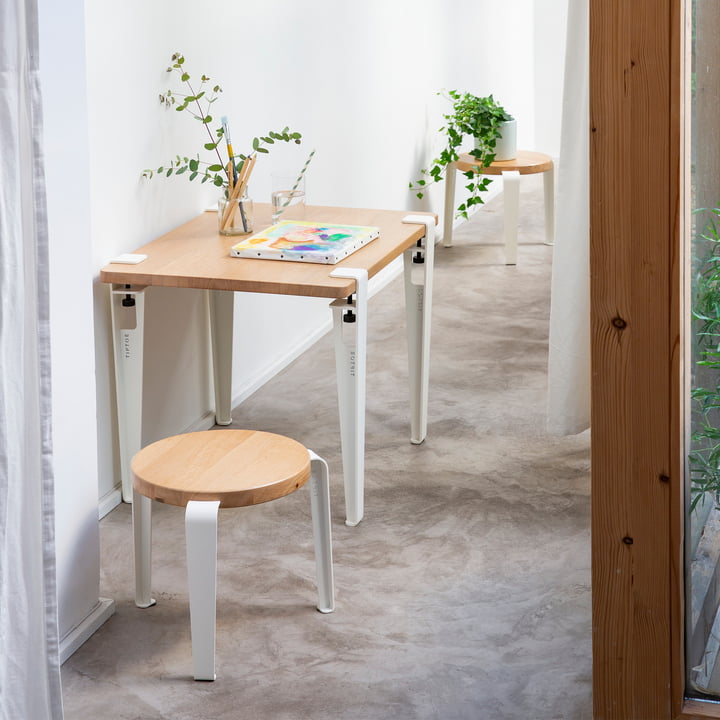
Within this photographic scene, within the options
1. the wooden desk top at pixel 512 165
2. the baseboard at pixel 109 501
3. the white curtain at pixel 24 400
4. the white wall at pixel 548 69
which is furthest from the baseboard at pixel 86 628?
the white wall at pixel 548 69

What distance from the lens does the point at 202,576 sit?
2.27 metres

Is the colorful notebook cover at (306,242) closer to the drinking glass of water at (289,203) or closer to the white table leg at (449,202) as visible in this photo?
the drinking glass of water at (289,203)

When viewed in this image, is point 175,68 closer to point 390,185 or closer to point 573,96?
point 573,96

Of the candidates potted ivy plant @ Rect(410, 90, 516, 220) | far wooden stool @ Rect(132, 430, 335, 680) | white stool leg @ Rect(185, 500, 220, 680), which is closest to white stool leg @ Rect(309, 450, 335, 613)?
far wooden stool @ Rect(132, 430, 335, 680)

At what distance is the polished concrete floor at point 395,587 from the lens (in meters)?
2.30

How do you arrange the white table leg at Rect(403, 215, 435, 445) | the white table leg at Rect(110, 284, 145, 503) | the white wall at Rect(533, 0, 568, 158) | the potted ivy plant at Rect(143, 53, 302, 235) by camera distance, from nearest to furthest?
the white table leg at Rect(110, 284, 145, 503), the potted ivy plant at Rect(143, 53, 302, 235), the white table leg at Rect(403, 215, 435, 445), the white wall at Rect(533, 0, 568, 158)

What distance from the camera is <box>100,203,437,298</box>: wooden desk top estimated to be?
2867mm

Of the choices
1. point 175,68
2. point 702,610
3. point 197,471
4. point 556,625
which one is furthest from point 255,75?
point 702,610

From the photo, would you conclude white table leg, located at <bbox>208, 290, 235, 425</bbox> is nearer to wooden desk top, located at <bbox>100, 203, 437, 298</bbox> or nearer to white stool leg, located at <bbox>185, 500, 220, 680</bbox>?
wooden desk top, located at <bbox>100, 203, 437, 298</bbox>

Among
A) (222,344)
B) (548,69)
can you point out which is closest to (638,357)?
(222,344)

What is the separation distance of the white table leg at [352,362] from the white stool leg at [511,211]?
2863mm

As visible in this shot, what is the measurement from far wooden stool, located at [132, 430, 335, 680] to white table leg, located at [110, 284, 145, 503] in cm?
51

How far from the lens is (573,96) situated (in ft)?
8.79

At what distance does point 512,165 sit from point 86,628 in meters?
3.77
